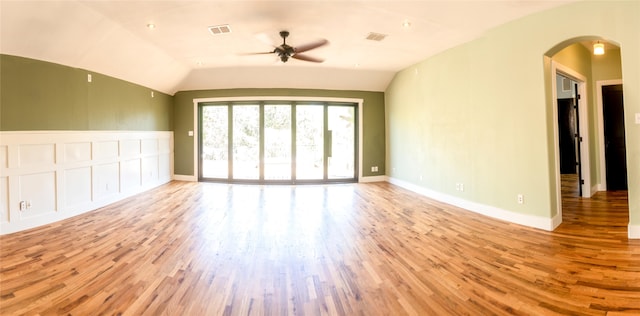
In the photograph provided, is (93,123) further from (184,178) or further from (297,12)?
(297,12)

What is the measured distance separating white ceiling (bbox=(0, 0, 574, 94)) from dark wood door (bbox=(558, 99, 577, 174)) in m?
5.38

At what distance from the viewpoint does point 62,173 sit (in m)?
4.04

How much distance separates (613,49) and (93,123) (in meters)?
9.20

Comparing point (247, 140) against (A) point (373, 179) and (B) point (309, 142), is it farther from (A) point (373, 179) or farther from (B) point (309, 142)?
(A) point (373, 179)

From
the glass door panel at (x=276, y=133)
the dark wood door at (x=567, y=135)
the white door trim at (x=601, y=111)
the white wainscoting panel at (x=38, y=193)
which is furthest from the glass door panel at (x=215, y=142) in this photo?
the dark wood door at (x=567, y=135)

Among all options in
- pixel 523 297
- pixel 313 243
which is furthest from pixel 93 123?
pixel 523 297

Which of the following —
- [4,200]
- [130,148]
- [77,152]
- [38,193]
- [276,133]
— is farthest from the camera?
[276,133]

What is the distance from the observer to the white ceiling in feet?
10.5

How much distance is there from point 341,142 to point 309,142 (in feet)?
2.81

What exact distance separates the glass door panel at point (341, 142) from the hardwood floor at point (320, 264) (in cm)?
299

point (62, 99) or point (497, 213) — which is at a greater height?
point (62, 99)

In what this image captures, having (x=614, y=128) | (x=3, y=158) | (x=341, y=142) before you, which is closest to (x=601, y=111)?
(x=614, y=128)

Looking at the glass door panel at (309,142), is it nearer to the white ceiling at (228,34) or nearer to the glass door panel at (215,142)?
the white ceiling at (228,34)

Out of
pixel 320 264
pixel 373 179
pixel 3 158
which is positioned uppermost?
pixel 3 158
